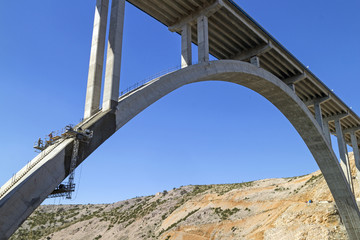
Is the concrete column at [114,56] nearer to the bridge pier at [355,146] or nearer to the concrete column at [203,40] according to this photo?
the concrete column at [203,40]

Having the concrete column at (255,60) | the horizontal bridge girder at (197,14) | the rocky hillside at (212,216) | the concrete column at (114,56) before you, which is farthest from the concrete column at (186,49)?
the rocky hillside at (212,216)

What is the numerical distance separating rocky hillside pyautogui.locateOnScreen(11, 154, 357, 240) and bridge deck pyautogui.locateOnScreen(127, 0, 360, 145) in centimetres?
1396

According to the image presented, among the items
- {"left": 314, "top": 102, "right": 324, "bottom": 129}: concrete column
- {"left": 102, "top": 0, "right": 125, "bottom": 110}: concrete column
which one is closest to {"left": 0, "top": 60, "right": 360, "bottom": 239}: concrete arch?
{"left": 102, "top": 0, "right": 125, "bottom": 110}: concrete column

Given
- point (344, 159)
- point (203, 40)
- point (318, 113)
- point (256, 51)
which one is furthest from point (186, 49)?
point (344, 159)

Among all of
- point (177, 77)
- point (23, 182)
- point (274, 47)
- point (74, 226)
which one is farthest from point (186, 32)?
point (74, 226)

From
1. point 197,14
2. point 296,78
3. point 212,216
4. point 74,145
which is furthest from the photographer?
point 212,216

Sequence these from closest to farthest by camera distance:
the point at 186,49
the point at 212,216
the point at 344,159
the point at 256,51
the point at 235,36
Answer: the point at 186,49, the point at 235,36, the point at 256,51, the point at 344,159, the point at 212,216

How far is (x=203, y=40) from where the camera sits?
59.7 feet

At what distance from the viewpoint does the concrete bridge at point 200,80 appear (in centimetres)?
1068

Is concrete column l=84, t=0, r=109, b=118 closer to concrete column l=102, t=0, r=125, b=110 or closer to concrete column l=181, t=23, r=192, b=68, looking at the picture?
concrete column l=102, t=0, r=125, b=110

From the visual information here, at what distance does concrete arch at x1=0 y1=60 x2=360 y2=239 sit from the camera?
9.89 metres

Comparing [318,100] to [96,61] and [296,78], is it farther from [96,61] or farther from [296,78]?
[96,61]

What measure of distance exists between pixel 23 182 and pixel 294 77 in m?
24.0

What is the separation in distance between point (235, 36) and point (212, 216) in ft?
117
